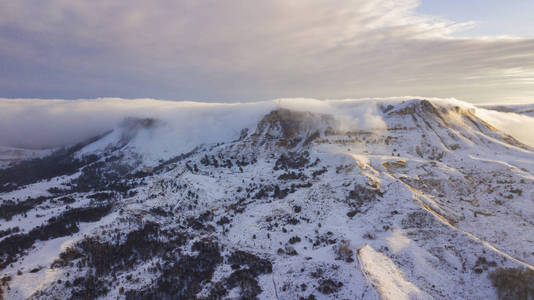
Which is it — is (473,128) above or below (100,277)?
above

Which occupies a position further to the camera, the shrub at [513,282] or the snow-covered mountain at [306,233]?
the snow-covered mountain at [306,233]

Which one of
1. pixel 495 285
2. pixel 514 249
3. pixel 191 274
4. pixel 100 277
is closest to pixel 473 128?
pixel 514 249

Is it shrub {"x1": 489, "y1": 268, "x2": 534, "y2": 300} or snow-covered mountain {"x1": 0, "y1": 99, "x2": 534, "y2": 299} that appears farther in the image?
snow-covered mountain {"x1": 0, "y1": 99, "x2": 534, "y2": 299}

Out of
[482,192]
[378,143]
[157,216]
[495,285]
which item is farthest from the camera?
[378,143]

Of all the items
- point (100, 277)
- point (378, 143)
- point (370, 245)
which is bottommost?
point (100, 277)

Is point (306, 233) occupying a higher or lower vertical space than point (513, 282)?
lower

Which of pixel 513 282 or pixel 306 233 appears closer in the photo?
pixel 513 282

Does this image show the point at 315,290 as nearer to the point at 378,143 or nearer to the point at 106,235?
the point at 106,235

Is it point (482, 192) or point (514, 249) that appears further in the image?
point (482, 192)
